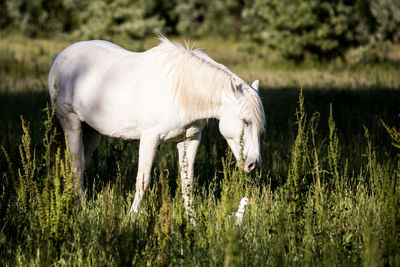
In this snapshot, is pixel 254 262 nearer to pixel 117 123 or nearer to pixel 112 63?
pixel 117 123

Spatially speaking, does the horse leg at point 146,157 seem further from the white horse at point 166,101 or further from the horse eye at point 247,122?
the horse eye at point 247,122

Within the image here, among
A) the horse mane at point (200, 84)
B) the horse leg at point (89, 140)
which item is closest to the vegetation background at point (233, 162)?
the horse leg at point (89, 140)

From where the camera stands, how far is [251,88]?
4.02 meters

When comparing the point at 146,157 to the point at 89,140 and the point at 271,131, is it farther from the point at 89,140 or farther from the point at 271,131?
the point at 271,131

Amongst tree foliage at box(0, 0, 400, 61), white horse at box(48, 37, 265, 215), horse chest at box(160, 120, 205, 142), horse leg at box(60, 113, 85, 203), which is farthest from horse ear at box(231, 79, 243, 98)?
tree foliage at box(0, 0, 400, 61)

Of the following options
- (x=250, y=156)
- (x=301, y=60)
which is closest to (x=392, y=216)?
(x=250, y=156)

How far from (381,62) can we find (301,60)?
307 centimetres

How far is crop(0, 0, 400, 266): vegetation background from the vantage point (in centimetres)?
303

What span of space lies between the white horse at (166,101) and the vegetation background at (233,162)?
0.26m

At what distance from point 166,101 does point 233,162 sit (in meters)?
0.81

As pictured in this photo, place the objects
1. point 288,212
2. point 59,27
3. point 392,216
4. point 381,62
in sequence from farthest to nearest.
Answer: point 59,27 < point 381,62 < point 288,212 < point 392,216

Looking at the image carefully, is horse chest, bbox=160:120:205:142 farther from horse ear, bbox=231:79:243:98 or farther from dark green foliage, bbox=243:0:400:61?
dark green foliage, bbox=243:0:400:61

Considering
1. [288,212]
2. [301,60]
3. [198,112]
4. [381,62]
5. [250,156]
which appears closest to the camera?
[288,212]

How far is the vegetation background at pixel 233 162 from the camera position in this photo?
3.03 meters
